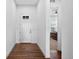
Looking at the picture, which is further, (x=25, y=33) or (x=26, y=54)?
(x=25, y=33)

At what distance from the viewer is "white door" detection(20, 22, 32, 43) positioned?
36.9ft

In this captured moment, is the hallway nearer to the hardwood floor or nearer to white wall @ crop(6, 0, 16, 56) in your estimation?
the hardwood floor

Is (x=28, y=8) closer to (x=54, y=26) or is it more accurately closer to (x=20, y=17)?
(x=20, y=17)

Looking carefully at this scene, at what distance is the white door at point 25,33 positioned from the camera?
1124 cm

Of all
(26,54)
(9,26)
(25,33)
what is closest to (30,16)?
(25,33)

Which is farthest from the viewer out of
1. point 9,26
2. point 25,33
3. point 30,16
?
point 25,33

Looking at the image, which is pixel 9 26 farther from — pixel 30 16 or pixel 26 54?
pixel 30 16

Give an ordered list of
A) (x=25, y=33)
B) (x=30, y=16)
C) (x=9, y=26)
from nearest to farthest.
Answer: (x=9, y=26) → (x=30, y=16) → (x=25, y=33)

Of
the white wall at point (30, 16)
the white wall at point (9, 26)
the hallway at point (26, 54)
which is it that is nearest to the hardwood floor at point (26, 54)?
the hallway at point (26, 54)

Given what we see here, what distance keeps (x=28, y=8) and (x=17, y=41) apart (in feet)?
9.96

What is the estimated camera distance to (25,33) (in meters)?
11.3

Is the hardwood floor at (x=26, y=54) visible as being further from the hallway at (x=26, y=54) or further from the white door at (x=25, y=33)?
the white door at (x=25, y=33)

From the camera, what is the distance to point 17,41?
1105 centimetres
